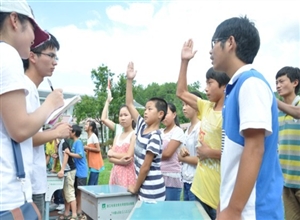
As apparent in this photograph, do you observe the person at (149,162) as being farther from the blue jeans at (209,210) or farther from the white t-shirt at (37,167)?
the white t-shirt at (37,167)

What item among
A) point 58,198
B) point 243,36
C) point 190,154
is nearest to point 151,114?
point 190,154

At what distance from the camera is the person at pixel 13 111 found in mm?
1184

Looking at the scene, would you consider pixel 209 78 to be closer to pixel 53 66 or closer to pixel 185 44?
pixel 185 44

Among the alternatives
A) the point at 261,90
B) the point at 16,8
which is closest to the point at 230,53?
the point at 261,90

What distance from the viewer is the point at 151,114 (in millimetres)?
3268

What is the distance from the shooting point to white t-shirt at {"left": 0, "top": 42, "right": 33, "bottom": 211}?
1173 mm

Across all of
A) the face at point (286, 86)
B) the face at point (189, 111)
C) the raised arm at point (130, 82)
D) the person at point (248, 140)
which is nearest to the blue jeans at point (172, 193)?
the face at point (189, 111)

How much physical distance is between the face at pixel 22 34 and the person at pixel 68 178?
4.89m

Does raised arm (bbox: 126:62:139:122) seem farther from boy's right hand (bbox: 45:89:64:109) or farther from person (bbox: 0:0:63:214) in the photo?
person (bbox: 0:0:63:214)

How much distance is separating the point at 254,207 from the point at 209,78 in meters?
1.46

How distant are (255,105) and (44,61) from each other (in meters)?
1.46

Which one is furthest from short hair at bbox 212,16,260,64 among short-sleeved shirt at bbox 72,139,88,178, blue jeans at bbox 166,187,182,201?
short-sleeved shirt at bbox 72,139,88,178

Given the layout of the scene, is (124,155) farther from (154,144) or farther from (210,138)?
(210,138)

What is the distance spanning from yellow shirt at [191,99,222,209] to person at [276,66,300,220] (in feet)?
3.98
